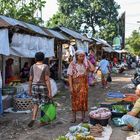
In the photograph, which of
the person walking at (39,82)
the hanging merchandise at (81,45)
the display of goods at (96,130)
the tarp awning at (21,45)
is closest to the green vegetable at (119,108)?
the display of goods at (96,130)

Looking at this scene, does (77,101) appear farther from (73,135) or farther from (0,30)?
(0,30)

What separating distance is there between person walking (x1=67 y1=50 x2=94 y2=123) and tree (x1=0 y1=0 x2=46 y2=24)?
18.6 meters

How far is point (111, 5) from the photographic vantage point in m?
52.5

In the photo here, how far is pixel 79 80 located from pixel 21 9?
19581 mm

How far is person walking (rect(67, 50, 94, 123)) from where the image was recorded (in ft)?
28.7

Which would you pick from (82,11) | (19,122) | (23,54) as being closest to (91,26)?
(82,11)

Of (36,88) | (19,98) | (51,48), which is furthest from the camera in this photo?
(51,48)

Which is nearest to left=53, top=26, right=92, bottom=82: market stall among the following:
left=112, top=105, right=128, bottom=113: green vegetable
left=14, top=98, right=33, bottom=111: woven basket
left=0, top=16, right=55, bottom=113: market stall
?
left=0, top=16, right=55, bottom=113: market stall

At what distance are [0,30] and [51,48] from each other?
541 centimetres

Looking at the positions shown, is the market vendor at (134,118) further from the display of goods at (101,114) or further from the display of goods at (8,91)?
the display of goods at (8,91)

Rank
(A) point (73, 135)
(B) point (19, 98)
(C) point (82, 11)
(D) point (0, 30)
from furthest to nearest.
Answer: (C) point (82, 11), (B) point (19, 98), (D) point (0, 30), (A) point (73, 135)

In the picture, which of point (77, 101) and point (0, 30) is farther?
point (0, 30)

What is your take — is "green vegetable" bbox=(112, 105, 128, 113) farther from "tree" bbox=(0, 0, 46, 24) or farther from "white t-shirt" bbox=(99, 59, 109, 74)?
"tree" bbox=(0, 0, 46, 24)

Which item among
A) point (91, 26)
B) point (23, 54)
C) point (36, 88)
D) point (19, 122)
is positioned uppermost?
point (91, 26)
